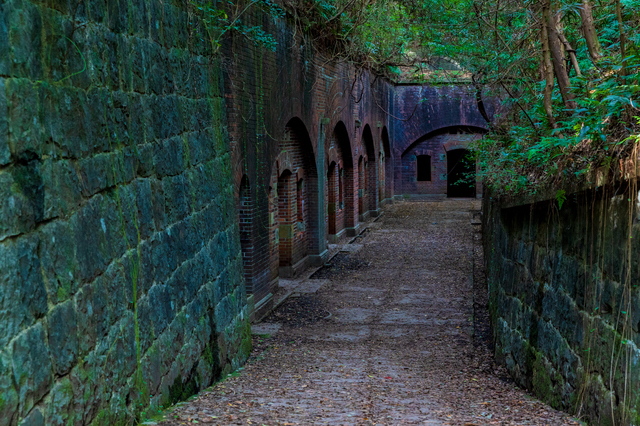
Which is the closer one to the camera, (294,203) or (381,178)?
(294,203)

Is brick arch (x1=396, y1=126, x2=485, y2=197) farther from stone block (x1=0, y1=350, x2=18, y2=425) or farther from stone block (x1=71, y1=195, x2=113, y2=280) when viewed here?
stone block (x1=0, y1=350, x2=18, y2=425)

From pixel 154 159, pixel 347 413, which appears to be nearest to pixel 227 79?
pixel 154 159

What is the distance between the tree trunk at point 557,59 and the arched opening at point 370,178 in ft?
51.8

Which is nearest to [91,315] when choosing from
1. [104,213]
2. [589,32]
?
[104,213]

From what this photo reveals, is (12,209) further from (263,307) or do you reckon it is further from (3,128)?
(263,307)

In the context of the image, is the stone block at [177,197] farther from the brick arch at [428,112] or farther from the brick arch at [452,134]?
the brick arch at [452,134]

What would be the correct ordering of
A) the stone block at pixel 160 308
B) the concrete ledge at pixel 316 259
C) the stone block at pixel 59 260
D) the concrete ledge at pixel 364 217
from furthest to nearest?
1. the concrete ledge at pixel 364 217
2. the concrete ledge at pixel 316 259
3. the stone block at pixel 160 308
4. the stone block at pixel 59 260

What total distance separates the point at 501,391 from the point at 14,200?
4.65 m

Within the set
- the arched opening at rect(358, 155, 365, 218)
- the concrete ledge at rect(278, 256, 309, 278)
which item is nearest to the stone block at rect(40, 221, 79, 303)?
the concrete ledge at rect(278, 256, 309, 278)

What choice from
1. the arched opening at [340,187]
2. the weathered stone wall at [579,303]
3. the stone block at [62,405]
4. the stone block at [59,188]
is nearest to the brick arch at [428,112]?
the arched opening at [340,187]

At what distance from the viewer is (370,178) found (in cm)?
2300

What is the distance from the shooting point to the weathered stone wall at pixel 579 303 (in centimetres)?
365

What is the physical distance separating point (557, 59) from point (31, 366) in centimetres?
525

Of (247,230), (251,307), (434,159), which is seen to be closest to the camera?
(251,307)
